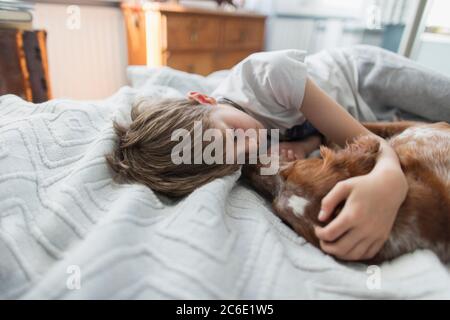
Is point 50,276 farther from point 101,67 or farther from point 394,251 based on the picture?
point 101,67

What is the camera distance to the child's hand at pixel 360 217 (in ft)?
1.94

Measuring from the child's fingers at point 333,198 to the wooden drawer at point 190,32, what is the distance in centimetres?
175

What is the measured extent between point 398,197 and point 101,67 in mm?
2206

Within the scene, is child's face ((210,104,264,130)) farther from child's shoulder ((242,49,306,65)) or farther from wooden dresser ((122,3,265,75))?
wooden dresser ((122,3,265,75))

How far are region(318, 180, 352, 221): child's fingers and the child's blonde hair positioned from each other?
25 centimetres

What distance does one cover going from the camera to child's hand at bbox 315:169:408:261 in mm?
590

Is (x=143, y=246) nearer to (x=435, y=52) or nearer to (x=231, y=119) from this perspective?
(x=231, y=119)

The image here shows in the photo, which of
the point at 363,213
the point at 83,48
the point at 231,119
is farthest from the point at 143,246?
the point at 83,48

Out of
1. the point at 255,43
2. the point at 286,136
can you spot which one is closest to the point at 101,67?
the point at 255,43

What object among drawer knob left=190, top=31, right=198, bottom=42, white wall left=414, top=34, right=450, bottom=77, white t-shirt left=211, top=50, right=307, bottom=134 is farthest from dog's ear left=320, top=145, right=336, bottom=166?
drawer knob left=190, top=31, right=198, bottom=42

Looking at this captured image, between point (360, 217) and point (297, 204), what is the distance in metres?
0.13

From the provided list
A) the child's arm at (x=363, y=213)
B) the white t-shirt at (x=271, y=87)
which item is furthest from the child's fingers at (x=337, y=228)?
the white t-shirt at (x=271, y=87)

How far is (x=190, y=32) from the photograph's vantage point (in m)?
2.14
